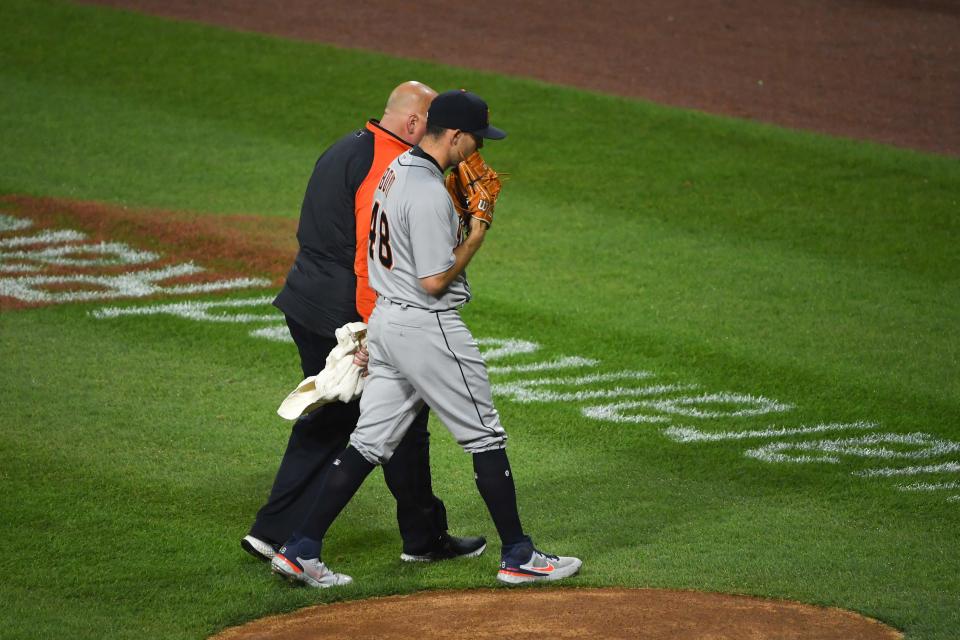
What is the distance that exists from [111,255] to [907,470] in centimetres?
702

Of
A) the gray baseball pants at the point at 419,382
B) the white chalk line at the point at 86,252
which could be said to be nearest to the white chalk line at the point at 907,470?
the gray baseball pants at the point at 419,382

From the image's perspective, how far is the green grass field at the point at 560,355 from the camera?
6.05 metres

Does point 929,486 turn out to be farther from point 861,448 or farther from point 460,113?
point 460,113

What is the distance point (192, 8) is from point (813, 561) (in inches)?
671

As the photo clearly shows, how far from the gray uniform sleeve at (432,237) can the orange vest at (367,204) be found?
46cm

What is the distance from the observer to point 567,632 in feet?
17.1

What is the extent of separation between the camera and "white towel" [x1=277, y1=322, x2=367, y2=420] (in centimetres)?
593

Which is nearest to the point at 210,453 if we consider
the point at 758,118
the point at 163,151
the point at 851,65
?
the point at 163,151

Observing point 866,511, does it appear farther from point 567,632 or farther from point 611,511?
point 567,632

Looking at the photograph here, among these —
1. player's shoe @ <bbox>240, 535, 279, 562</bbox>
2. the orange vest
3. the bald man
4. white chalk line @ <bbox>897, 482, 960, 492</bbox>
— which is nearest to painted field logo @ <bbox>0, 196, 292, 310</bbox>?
the bald man

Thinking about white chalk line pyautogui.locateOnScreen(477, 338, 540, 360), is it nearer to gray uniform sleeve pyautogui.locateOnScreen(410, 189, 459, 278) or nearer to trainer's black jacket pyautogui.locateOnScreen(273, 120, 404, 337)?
trainer's black jacket pyautogui.locateOnScreen(273, 120, 404, 337)

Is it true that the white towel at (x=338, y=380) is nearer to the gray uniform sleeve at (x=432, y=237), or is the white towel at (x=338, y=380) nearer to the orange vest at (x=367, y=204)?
the orange vest at (x=367, y=204)

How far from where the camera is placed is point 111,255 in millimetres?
11961

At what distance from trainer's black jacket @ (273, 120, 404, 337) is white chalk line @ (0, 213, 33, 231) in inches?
284
